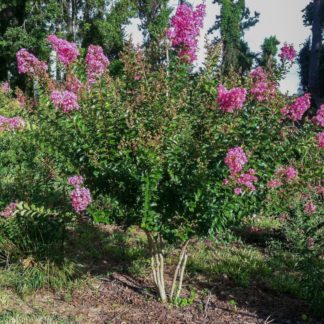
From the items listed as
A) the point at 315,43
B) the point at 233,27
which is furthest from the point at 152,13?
the point at 315,43

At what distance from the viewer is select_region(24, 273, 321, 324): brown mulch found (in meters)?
3.90

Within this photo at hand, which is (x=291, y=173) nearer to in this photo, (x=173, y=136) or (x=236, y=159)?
(x=236, y=159)

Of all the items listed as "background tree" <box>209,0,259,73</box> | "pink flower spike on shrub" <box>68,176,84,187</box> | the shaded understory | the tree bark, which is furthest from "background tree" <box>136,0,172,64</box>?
"pink flower spike on shrub" <box>68,176,84,187</box>

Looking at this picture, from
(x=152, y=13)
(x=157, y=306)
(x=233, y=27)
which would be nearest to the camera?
(x=157, y=306)

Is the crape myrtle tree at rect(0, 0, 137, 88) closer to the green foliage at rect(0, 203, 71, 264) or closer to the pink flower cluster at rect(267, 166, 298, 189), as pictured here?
the green foliage at rect(0, 203, 71, 264)

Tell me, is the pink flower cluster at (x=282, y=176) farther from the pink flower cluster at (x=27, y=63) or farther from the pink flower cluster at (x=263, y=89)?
the pink flower cluster at (x=27, y=63)

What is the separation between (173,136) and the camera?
3369 mm

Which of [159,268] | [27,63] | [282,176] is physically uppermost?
[27,63]

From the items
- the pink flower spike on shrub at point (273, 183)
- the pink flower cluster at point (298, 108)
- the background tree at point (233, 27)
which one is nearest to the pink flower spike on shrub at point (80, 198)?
the pink flower spike on shrub at point (273, 183)

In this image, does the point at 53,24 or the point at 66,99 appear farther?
the point at 53,24

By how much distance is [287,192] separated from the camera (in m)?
3.75

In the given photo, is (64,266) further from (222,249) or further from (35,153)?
(222,249)

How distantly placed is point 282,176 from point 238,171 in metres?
0.73

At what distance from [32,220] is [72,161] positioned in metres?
1.26
